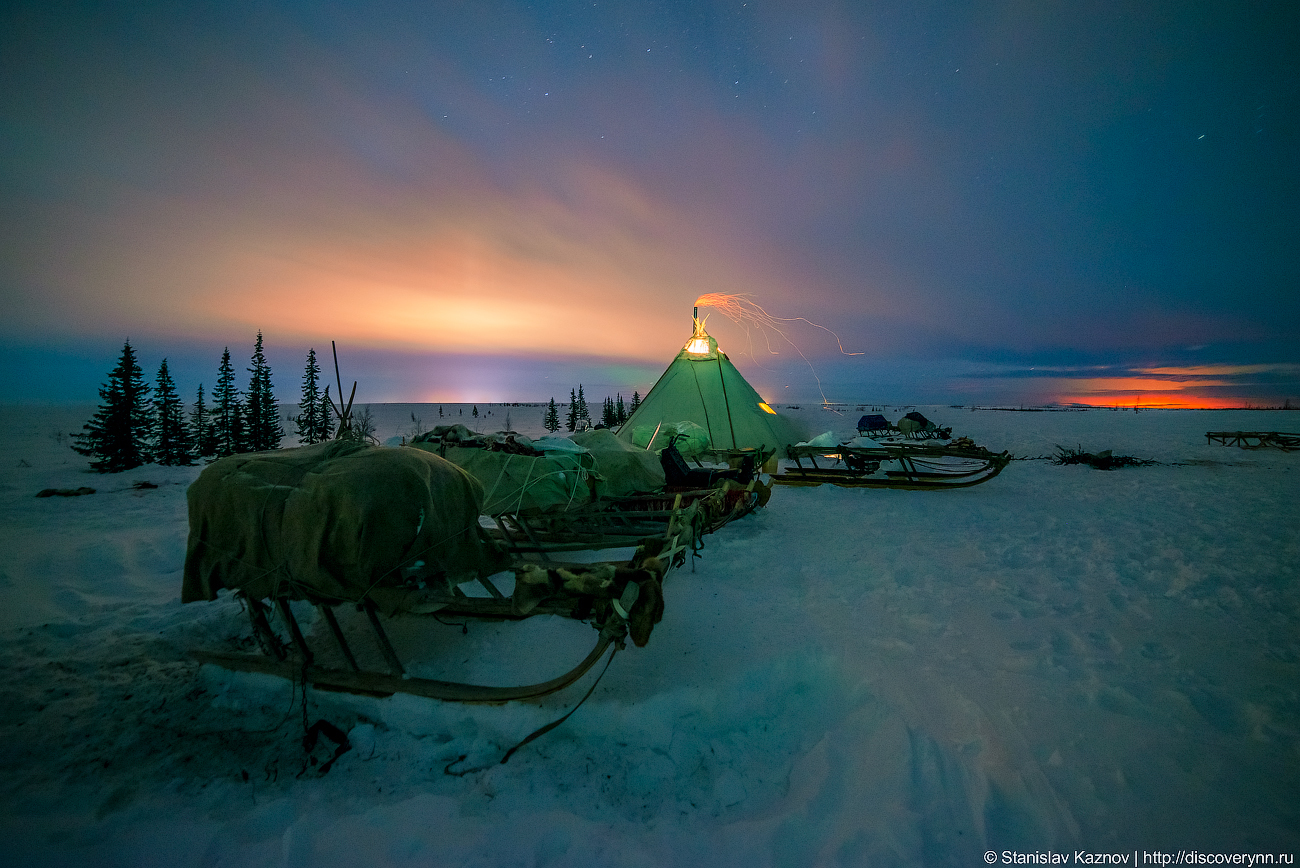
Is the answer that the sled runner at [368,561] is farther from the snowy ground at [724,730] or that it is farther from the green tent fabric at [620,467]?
the green tent fabric at [620,467]

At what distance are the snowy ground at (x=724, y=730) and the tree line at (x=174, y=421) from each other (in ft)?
43.3

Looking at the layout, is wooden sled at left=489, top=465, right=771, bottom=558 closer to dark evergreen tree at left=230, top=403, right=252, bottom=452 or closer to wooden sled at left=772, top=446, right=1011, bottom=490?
wooden sled at left=772, top=446, right=1011, bottom=490

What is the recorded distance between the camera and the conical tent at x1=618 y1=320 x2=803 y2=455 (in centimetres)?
1580

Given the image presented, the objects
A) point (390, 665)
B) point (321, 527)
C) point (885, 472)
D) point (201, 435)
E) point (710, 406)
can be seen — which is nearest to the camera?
point (321, 527)

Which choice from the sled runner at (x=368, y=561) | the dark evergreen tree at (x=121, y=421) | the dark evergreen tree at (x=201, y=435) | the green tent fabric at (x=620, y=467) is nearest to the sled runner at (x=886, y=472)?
the green tent fabric at (x=620, y=467)

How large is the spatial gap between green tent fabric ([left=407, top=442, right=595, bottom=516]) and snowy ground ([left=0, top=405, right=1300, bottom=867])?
2016mm

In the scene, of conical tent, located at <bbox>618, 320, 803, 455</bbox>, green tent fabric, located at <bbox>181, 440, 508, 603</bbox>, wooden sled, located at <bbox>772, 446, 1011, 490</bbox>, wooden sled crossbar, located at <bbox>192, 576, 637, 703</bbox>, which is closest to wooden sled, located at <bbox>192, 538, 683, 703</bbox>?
wooden sled crossbar, located at <bbox>192, 576, 637, 703</bbox>

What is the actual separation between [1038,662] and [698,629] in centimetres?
297

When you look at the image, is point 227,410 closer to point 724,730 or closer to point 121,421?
point 121,421

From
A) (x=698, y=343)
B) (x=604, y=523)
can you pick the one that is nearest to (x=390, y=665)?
(x=604, y=523)

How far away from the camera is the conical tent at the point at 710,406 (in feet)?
51.8

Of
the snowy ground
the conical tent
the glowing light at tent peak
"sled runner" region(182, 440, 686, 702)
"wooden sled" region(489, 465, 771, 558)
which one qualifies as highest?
the glowing light at tent peak

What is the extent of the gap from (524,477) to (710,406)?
10.5 metres

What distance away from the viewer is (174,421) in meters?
21.7
